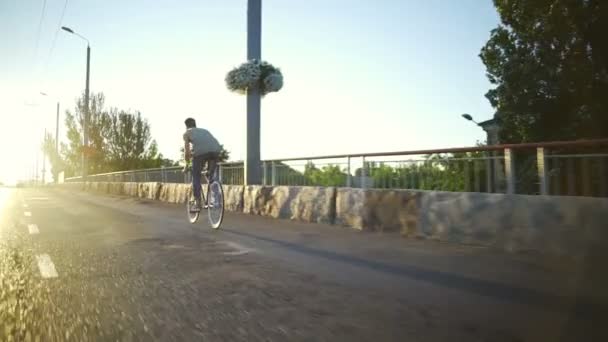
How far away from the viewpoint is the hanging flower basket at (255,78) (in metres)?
10.3

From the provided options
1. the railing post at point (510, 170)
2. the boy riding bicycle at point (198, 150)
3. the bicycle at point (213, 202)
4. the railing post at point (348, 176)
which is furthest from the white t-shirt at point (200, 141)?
the railing post at point (510, 170)

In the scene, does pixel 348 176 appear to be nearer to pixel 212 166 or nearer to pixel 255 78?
pixel 212 166

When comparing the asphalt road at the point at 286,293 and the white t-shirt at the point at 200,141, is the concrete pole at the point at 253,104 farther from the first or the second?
the asphalt road at the point at 286,293

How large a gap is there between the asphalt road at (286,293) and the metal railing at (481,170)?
978mm

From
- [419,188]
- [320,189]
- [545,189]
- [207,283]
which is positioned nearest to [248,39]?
[320,189]

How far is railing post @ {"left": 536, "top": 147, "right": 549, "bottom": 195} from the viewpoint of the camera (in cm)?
544

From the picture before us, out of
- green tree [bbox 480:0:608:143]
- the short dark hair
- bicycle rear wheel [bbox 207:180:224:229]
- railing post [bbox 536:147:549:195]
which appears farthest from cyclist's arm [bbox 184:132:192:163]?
green tree [bbox 480:0:608:143]

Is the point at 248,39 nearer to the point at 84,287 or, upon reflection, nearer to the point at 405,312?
the point at 84,287

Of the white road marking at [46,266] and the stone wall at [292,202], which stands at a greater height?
the stone wall at [292,202]

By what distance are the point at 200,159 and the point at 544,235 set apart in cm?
577

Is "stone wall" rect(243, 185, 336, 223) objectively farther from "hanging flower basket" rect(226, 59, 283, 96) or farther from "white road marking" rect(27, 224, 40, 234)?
"white road marking" rect(27, 224, 40, 234)

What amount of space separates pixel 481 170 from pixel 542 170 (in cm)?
81

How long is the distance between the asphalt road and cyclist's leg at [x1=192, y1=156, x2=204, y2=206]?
9.04 feet

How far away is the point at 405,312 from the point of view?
2.86 m
